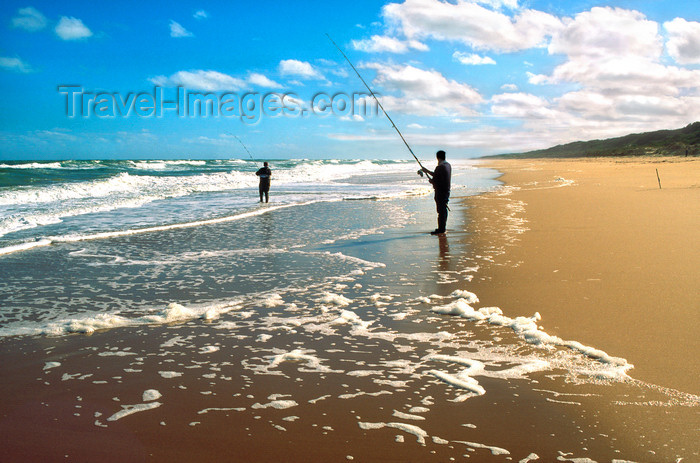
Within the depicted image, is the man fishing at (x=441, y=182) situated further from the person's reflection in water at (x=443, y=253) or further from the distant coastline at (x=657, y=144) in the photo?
the distant coastline at (x=657, y=144)

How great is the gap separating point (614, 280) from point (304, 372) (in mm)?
3941

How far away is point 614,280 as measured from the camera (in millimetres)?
5461

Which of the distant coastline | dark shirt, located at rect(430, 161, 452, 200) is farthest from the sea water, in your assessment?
the distant coastline

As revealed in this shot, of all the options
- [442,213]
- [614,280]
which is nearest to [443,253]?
[442,213]

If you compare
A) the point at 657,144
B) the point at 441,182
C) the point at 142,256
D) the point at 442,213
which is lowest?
the point at 142,256

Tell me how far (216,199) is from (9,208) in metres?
6.86

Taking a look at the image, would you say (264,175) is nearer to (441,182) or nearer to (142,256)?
(441,182)

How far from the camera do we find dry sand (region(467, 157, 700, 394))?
357cm

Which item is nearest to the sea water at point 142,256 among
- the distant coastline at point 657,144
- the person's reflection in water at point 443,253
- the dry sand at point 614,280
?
the person's reflection in water at point 443,253

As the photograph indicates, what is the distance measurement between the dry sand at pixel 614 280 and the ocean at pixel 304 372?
0.81 ft

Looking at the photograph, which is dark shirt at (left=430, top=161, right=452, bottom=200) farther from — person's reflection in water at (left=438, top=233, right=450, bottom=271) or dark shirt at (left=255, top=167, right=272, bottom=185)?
dark shirt at (left=255, top=167, right=272, bottom=185)

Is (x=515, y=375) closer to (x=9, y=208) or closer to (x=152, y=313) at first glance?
(x=152, y=313)

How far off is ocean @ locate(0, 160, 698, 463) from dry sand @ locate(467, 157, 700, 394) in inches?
9.7

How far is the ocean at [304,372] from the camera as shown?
2471 millimetres
